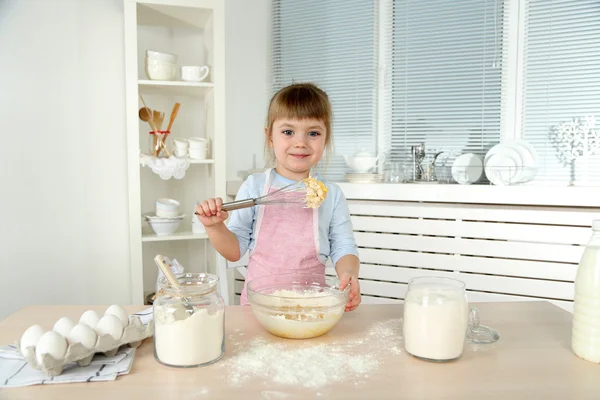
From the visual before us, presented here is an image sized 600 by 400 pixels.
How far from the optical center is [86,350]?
83cm

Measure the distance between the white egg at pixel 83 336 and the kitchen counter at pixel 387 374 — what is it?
0.23 ft

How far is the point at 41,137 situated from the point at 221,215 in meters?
1.85

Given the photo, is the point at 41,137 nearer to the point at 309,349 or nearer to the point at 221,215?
the point at 221,215

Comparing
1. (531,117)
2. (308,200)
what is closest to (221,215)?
(308,200)

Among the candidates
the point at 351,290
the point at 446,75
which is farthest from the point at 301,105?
the point at 446,75

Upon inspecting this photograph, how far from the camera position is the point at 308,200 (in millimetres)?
1188

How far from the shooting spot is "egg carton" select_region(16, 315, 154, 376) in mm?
796

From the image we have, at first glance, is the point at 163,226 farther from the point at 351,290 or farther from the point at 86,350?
the point at 86,350

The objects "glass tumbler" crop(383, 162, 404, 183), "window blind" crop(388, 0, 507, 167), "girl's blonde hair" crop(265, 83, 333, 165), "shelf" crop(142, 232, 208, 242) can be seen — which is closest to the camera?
"girl's blonde hair" crop(265, 83, 333, 165)

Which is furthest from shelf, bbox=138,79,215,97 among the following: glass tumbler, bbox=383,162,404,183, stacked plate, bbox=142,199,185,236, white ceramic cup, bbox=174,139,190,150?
glass tumbler, bbox=383,162,404,183

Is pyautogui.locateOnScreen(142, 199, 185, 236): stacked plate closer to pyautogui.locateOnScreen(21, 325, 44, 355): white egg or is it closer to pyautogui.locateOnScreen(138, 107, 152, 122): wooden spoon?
pyautogui.locateOnScreen(138, 107, 152, 122): wooden spoon

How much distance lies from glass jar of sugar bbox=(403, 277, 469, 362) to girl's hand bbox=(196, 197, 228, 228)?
0.46 metres

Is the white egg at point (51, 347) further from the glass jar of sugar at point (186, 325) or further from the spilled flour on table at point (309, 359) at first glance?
the spilled flour on table at point (309, 359)

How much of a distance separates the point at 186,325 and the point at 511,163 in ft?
7.77
